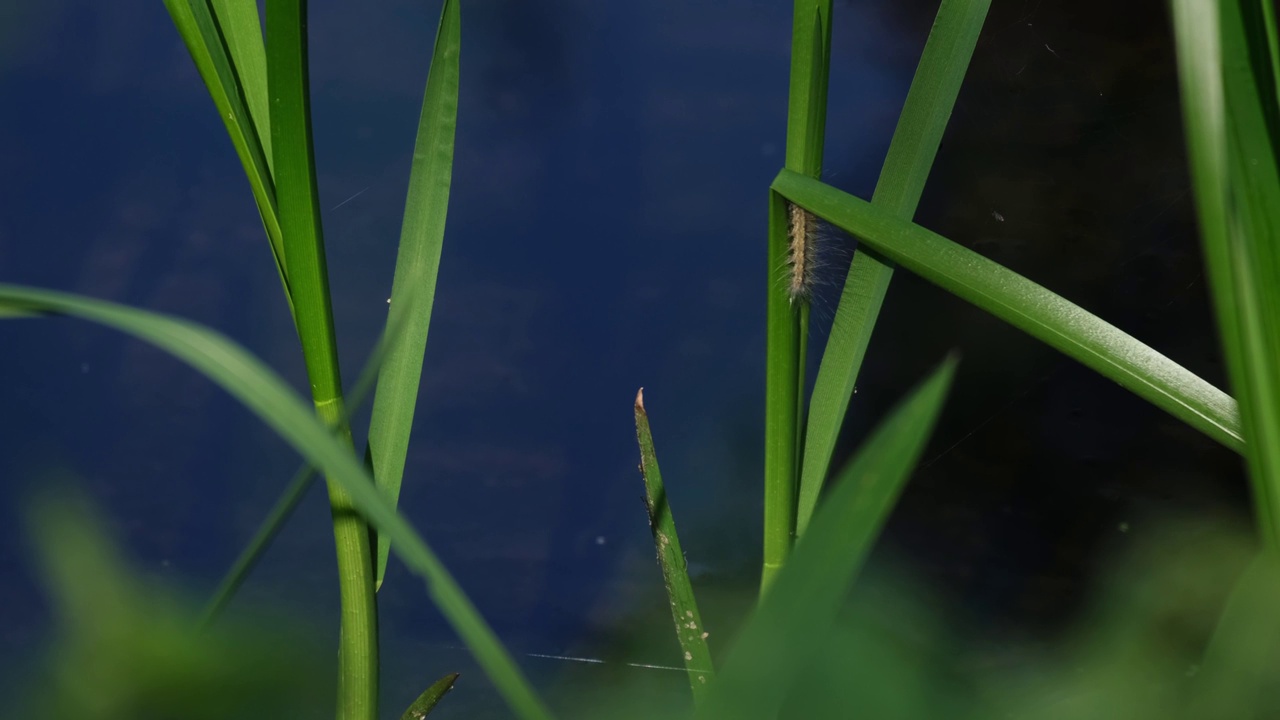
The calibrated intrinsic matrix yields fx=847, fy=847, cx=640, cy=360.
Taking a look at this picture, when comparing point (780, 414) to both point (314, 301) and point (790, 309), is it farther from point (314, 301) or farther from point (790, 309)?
point (314, 301)

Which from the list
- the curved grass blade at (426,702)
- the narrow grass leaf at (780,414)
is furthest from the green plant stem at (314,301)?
the narrow grass leaf at (780,414)

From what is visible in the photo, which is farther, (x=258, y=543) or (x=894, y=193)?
(x=894, y=193)

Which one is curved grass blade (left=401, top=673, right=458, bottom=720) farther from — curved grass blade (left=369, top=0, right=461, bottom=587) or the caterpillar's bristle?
the caterpillar's bristle

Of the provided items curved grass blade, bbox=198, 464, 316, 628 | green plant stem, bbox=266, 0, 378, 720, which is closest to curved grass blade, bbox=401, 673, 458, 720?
green plant stem, bbox=266, 0, 378, 720

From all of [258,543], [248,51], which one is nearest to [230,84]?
[248,51]

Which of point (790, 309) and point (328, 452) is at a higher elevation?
point (790, 309)
